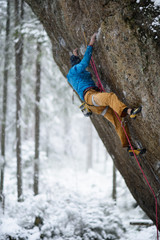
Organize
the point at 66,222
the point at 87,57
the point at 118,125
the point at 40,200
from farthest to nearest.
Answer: the point at 40,200 < the point at 66,222 < the point at 118,125 < the point at 87,57

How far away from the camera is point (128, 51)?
377cm

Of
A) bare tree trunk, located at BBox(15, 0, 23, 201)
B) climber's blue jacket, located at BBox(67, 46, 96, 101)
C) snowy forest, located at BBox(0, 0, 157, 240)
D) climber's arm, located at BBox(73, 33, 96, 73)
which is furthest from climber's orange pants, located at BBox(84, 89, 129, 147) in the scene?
bare tree trunk, located at BBox(15, 0, 23, 201)

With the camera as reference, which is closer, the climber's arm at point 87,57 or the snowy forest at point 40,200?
the climber's arm at point 87,57

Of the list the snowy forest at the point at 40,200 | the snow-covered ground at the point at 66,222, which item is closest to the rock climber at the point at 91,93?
the snowy forest at the point at 40,200

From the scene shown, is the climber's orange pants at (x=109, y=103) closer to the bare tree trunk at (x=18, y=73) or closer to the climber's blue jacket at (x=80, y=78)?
the climber's blue jacket at (x=80, y=78)

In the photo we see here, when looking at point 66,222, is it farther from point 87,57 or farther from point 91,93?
point 87,57

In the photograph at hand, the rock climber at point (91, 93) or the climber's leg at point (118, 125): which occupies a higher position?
the rock climber at point (91, 93)

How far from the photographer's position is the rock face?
354cm

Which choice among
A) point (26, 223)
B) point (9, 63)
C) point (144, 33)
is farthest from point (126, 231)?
point (9, 63)

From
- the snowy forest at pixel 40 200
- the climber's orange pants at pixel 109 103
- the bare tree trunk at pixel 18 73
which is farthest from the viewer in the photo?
the bare tree trunk at pixel 18 73

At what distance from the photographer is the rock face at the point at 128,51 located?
3.54 metres

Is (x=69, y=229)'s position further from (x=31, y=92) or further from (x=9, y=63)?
(x=31, y=92)

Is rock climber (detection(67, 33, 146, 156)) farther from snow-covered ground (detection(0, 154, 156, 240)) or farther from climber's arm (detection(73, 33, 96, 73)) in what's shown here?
snow-covered ground (detection(0, 154, 156, 240))

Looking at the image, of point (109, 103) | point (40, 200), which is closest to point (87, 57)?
point (109, 103)
